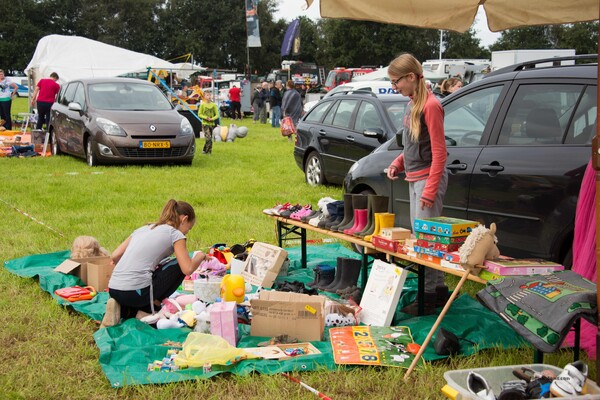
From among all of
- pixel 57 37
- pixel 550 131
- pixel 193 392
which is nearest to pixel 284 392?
pixel 193 392

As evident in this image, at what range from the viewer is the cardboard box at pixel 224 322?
16.0ft

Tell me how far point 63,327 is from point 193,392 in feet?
5.37

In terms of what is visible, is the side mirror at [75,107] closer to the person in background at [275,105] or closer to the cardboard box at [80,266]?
the cardboard box at [80,266]

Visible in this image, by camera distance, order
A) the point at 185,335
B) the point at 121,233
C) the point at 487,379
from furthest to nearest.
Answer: the point at 121,233 < the point at 185,335 < the point at 487,379

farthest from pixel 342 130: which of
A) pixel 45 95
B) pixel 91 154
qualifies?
pixel 45 95

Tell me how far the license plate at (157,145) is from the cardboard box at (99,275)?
839cm

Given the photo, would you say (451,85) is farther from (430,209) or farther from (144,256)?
(144,256)

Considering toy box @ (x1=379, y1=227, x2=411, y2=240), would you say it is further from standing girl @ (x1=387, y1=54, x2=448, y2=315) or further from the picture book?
the picture book

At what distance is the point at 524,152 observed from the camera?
17.7 feet

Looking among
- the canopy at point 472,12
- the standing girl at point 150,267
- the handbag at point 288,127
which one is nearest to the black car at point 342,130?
the canopy at point 472,12

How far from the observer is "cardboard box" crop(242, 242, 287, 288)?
6.43 metres

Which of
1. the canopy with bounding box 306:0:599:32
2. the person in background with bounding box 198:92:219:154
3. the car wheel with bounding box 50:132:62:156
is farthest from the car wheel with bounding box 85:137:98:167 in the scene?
the canopy with bounding box 306:0:599:32

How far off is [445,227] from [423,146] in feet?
3.09

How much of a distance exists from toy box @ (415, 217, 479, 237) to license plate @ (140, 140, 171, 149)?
34.6 feet
